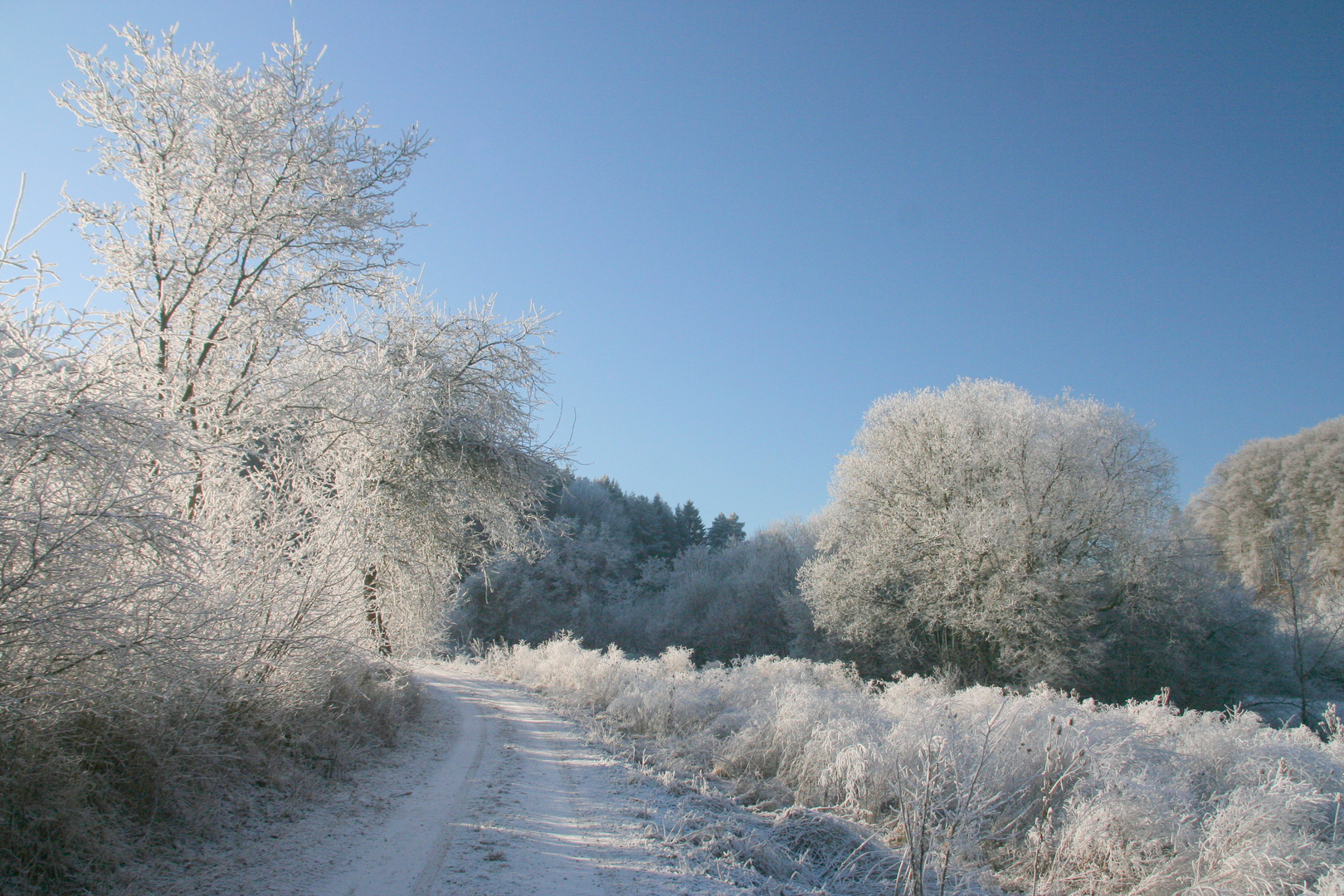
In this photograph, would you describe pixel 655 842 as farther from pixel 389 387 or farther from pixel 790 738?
pixel 389 387

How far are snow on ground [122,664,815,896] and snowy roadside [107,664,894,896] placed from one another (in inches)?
0.5

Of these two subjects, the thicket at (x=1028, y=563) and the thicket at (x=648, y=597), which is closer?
the thicket at (x=1028, y=563)

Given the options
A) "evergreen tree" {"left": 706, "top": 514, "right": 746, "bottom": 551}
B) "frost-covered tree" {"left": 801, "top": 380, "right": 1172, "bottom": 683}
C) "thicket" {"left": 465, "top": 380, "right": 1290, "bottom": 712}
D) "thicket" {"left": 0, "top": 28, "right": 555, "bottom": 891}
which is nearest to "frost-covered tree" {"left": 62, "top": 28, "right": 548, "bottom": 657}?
"thicket" {"left": 0, "top": 28, "right": 555, "bottom": 891}

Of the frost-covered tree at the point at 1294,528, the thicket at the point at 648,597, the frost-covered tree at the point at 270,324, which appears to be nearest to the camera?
the frost-covered tree at the point at 270,324

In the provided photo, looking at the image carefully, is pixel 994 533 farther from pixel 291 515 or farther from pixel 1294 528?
pixel 1294 528

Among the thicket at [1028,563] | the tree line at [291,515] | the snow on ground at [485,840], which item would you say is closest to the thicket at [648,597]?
the thicket at [1028,563]

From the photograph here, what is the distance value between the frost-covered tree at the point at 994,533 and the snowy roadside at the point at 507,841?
51.2ft

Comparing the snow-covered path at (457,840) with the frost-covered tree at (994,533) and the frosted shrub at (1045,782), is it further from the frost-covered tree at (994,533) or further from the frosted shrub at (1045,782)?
the frost-covered tree at (994,533)

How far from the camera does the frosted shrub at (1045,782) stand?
4.06 meters

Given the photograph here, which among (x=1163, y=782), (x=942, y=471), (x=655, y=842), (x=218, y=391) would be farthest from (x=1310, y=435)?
(x=218, y=391)

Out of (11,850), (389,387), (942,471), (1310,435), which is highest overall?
(1310,435)

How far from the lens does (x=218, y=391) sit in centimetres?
569

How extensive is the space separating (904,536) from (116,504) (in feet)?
68.0

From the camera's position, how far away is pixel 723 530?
202 ft
